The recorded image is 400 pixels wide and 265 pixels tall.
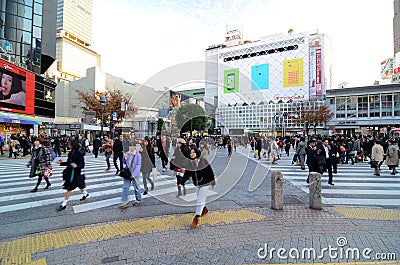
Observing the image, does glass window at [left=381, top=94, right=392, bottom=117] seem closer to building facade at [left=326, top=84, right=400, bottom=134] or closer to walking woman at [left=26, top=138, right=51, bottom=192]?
building facade at [left=326, top=84, right=400, bottom=134]

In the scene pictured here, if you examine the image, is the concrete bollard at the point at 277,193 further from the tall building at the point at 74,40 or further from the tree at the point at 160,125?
the tall building at the point at 74,40

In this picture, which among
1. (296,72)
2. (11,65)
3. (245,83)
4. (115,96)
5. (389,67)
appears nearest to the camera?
(245,83)

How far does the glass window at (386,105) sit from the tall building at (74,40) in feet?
287

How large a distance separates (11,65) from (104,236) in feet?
100

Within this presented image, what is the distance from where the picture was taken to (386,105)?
4584 cm

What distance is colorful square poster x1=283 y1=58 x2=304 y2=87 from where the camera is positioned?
68.0 m

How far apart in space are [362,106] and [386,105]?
3.67 metres

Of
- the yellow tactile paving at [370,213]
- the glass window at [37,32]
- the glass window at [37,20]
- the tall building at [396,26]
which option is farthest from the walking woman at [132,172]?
the tall building at [396,26]

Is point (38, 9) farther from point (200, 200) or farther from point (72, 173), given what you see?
point (200, 200)

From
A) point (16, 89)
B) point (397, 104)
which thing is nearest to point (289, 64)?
point (397, 104)

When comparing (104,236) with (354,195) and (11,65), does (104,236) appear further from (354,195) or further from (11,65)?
(11,65)

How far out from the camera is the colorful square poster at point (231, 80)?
21.2 ft

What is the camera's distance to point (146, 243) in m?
4.04

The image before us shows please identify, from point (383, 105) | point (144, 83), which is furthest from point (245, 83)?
point (383, 105)
